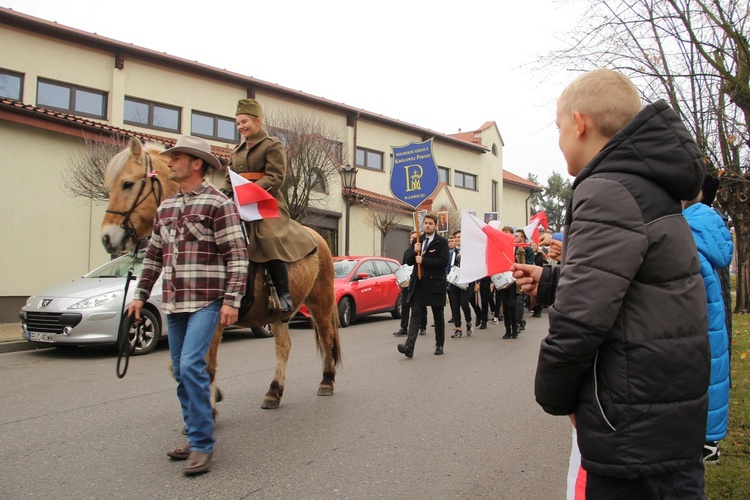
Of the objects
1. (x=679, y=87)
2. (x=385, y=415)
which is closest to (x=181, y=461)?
(x=385, y=415)

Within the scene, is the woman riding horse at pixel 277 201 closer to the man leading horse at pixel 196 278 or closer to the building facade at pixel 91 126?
the man leading horse at pixel 196 278

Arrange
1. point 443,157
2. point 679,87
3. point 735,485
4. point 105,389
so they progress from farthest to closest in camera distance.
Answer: point 443,157 < point 679,87 < point 105,389 < point 735,485

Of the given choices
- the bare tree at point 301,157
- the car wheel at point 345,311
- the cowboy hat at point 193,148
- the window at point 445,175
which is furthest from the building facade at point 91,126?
the cowboy hat at point 193,148

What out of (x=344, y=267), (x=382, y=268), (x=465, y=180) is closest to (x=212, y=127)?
(x=382, y=268)

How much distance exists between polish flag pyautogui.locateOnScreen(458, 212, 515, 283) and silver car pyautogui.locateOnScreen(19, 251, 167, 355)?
6730 millimetres

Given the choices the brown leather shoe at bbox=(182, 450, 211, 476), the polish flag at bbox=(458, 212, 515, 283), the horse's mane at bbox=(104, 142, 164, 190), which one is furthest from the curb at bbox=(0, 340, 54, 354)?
the polish flag at bbox=(458, 212, 515, 283)

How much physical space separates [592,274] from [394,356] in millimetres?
7332

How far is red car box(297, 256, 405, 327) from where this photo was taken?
13039 mm

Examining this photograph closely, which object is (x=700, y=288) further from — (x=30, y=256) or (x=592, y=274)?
(x=30, y=256)

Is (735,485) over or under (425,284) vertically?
under

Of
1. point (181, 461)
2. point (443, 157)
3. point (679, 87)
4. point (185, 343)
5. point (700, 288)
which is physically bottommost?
point (181, 461)

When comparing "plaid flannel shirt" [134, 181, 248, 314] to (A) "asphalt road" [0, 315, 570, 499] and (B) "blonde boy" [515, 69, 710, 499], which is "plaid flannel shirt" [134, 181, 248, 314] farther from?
(B) "blonde boy" [515, 69, 710, 499]

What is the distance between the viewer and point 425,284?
28.8ft

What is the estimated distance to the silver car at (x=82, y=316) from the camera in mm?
8430
